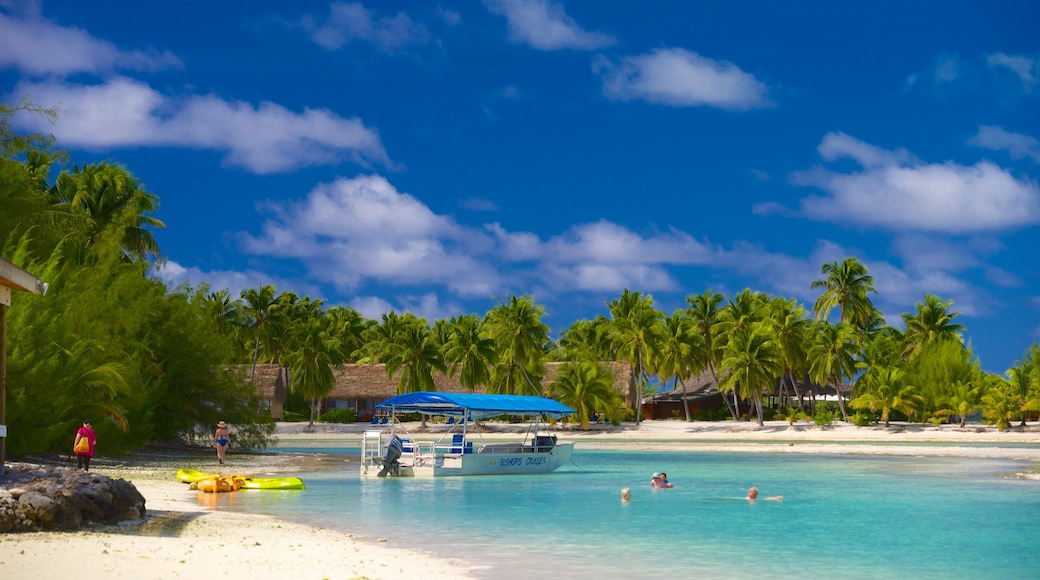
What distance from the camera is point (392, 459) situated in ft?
94.4

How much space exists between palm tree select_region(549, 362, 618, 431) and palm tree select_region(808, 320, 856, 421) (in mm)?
12948

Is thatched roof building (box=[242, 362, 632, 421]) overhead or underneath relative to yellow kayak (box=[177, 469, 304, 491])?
overhead

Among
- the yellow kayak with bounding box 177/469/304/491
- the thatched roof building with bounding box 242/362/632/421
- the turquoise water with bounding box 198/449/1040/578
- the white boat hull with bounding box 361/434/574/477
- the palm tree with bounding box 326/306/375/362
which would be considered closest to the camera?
the turquoise water with bounding box 198/449/1040/578

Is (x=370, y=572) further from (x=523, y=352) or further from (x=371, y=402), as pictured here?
(x=371, y=402)

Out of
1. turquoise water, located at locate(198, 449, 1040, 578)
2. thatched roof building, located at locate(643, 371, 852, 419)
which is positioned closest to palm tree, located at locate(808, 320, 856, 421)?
thatched roof building, located at locate(643, 371, 852, 419)

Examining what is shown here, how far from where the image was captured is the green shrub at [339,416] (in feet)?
236

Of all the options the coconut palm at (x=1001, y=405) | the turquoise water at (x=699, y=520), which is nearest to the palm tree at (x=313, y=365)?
the turquoise water at (x=699, y=520)

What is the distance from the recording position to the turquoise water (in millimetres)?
13453

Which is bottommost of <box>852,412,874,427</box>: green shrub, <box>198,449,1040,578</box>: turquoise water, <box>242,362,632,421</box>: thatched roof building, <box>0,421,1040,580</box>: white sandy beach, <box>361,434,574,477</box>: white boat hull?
<box>198,449,1040,578</box>: turquoise water

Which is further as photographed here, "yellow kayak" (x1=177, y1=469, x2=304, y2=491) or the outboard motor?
the outboard motor

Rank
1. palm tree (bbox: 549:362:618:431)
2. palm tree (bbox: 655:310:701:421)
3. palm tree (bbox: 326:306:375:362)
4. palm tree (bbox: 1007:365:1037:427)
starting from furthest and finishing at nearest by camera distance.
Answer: palm tree (bbox: 326:306:375:362)
palm tree (bbox: 655:310:701:421)
palm tree (bbox: 549:362:618:431)
palm tree (bbox: 1007:365:1037:427)

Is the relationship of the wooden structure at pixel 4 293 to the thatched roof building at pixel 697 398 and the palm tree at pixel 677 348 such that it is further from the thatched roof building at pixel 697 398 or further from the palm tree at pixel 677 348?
the thatched roof building at pixel 697 398

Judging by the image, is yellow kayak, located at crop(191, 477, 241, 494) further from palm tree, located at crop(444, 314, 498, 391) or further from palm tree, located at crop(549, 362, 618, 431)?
palm tree, located at crop(444, 314, 498, 391)

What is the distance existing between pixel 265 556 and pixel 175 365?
24.6 metres
